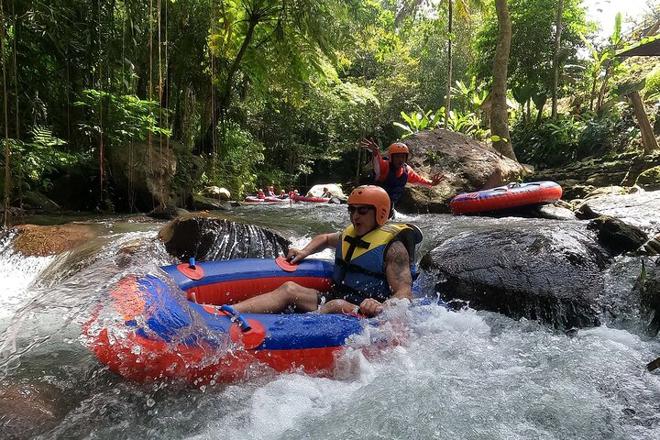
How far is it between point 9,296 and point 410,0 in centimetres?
1457

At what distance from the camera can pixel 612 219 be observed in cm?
494

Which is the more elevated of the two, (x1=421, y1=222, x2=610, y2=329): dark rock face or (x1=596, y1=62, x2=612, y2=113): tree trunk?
(x1=596, y1=62, x2=612, y2=113): tree trunk

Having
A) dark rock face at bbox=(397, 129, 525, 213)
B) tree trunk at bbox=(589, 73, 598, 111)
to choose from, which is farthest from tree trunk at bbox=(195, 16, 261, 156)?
tree trunk at bbox=(589, 73, 598, 111)

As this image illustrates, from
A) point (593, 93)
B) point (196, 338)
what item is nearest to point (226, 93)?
point (196, 338)

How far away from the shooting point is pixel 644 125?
10.9m

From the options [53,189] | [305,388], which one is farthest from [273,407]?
[53,189]

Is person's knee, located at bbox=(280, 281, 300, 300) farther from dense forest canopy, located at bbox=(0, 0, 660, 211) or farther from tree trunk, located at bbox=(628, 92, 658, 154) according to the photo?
tree trunk, located at bbox=(628, 92, 658, 154)

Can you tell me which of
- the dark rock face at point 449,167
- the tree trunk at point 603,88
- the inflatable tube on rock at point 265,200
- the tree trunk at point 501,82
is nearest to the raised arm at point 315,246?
the dark rock face at point 449,167

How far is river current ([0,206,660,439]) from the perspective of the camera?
2.18m

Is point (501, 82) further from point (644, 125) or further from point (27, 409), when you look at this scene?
point (27, 409)

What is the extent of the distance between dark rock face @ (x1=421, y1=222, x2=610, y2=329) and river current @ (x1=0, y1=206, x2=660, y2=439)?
0.31 metres

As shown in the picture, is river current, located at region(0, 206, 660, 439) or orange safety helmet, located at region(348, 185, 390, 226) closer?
river current, located at region(0, 206, 660, 439)

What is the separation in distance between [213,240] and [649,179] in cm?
895

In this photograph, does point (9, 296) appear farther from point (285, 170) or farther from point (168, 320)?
point (285, 170)
